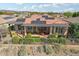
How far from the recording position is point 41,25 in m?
4.50

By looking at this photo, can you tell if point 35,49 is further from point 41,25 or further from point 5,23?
point 5,23

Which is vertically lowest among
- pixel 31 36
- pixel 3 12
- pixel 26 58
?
pixel 26 58

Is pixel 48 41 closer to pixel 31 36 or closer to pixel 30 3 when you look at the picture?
pixel 31 36

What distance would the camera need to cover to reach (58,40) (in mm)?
4488

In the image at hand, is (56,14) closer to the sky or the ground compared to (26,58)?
closer to the sky

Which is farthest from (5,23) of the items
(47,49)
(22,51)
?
(47,49)

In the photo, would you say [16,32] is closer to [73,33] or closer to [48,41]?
[48,41]

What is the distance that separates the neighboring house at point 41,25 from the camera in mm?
4480

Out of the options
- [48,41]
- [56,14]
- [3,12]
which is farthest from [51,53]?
[3,12]

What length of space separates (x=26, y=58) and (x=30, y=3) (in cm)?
69

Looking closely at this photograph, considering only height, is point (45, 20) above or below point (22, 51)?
above

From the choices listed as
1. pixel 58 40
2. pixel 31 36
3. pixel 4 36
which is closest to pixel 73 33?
pixel 58 40

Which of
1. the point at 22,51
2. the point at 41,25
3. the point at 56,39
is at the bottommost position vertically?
the point at 22,51

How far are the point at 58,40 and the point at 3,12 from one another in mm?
767
